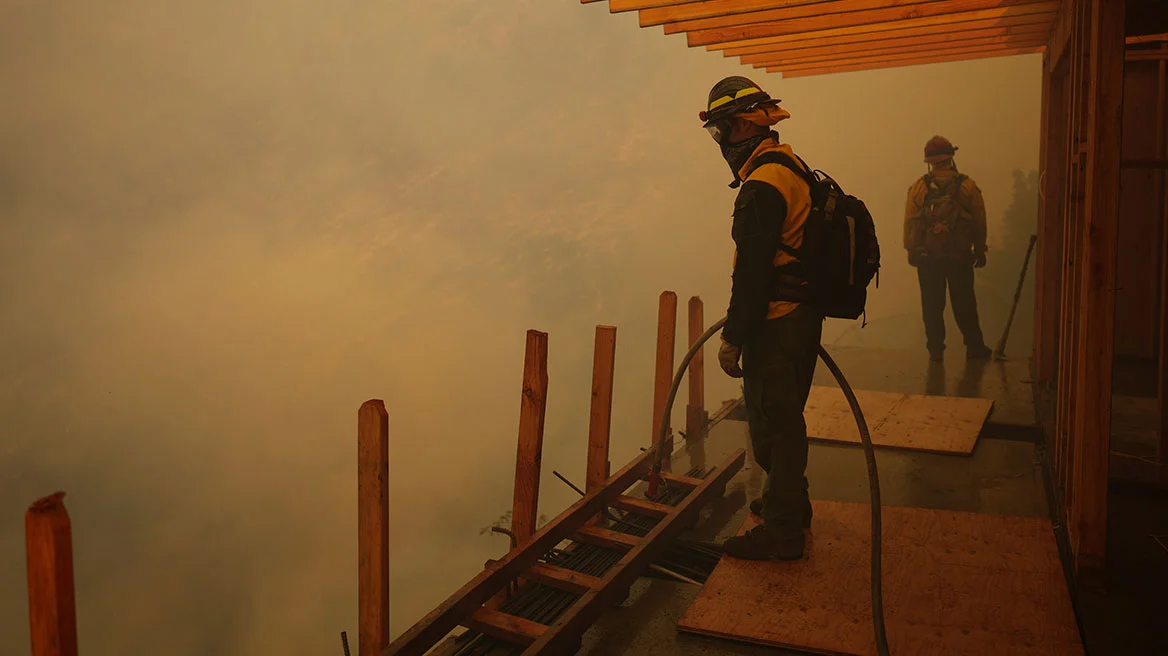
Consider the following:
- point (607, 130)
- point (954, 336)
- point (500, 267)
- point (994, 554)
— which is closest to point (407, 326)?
point (500, 267)

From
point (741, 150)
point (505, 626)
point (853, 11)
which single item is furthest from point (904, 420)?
point (505, 626)

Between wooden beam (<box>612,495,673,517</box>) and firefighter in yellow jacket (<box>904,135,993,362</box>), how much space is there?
4.58m

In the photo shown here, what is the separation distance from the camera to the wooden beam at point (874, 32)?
20.3 feet

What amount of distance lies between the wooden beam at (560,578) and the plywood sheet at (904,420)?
113 inches

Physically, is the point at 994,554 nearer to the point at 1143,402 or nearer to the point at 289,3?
the point at 1143,402

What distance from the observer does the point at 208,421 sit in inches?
878

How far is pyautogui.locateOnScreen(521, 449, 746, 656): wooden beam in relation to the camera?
3.26 m

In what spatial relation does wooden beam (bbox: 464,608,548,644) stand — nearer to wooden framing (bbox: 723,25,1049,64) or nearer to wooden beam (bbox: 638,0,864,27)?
wooden beam (bbox: 638,0,864,27)

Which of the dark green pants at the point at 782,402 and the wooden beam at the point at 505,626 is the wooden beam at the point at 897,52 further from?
the wooden beam at the point at 505,626

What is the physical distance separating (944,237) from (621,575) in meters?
6.00

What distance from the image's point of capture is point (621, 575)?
3.79 m

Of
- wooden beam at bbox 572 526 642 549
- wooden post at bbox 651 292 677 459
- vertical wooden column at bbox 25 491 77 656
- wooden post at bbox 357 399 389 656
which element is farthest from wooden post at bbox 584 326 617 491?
vertical wooden column at bbox 25 491 77 656

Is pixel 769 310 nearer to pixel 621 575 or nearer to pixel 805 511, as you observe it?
pixel 805 511

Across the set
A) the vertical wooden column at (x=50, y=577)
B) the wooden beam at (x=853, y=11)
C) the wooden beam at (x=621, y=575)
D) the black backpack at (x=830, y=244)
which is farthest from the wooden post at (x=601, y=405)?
the vertical wooden column at (x=50, y=577)
